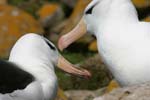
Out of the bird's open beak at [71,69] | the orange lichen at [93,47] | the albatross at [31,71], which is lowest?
the orange lichen at [93,47]

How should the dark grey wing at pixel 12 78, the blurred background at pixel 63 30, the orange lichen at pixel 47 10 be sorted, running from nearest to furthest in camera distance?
the dark grey wing at pixel 12 78
the blurred background at pixel 63 30
the orange lichen at pixel 47 10

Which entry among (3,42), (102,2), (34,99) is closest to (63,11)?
(3,42)

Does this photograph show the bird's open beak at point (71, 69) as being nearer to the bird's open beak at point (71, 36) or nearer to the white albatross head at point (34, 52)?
the white albatross head at point (34, 52)

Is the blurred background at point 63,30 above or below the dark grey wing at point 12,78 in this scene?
below

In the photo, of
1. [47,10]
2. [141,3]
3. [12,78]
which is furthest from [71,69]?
[47,10]

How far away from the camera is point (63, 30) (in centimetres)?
1528

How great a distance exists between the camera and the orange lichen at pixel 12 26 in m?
14.1

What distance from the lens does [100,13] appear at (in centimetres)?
768

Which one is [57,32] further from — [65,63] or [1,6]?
[65,63]

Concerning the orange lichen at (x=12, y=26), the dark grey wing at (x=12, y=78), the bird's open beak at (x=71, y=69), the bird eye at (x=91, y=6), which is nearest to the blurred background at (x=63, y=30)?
the orange lichen at (x=12, y=26)

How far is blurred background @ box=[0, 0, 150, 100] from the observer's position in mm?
9836

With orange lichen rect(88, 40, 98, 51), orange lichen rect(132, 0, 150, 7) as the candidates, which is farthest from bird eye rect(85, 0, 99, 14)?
orange lichen rect(132, 0, 150, 7)

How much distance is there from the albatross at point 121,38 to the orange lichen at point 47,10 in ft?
29.5

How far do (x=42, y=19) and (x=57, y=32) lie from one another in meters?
0.72
